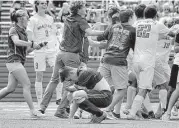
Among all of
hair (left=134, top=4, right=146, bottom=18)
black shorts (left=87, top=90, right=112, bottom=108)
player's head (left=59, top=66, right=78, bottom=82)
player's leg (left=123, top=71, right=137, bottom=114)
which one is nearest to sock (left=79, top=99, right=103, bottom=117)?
black shorts (left=87, top=90, right=112, bottom=108)

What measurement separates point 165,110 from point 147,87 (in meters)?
1.00

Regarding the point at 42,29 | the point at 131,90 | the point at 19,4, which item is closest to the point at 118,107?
the point at 131,90

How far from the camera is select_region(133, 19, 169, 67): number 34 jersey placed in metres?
13.0

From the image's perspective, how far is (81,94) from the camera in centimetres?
1166

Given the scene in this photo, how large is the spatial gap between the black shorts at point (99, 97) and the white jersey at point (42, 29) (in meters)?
3.67

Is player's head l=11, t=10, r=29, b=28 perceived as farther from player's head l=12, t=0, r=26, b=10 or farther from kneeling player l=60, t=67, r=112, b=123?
player's head l=12, t=0, r=26, b=10

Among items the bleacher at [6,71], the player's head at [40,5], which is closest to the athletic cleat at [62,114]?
the player's head at [40,5]

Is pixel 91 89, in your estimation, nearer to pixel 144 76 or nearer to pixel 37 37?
pixel 144 76

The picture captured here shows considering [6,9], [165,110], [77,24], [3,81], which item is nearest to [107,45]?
[77,24]

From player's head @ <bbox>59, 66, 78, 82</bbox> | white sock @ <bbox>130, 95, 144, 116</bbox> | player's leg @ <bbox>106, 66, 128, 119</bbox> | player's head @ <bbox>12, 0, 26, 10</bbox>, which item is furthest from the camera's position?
player's head @ <bbox>12, 0, 26, 10</bbox>

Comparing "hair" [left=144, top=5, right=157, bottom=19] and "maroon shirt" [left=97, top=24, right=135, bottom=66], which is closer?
Answer: "hair" [left=144, top=5, right=157, bottom=19]

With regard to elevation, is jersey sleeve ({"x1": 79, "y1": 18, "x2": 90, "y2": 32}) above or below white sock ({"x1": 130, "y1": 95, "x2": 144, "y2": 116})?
above

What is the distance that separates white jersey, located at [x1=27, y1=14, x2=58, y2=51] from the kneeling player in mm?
3643

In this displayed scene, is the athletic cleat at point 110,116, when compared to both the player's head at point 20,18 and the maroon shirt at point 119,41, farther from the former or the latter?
the player's head at point 20,18
